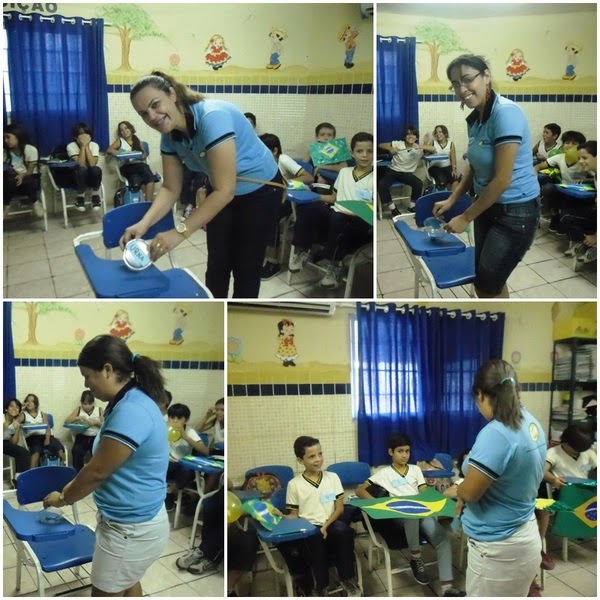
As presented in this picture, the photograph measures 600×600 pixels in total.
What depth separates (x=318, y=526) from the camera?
242 centimetres

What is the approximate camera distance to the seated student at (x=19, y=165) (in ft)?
6.77

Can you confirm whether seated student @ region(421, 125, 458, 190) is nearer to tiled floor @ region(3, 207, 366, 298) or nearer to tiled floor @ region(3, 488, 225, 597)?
tiled floor @ region(3, 207, 366, 298)

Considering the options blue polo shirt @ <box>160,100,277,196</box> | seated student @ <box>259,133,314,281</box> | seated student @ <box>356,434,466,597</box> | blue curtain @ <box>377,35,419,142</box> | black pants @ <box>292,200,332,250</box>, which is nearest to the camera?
blue polo shirt @ <box>160,100,277,196</box>

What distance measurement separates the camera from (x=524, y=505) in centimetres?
170

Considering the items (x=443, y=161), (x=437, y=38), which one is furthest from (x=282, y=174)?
(x=437, y=38)

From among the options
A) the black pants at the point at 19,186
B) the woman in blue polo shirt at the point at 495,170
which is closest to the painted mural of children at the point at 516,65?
the woman in blue polo shirt at the point at 495,170

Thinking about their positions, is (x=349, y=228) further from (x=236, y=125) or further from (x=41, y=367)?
(x=41, y=367)

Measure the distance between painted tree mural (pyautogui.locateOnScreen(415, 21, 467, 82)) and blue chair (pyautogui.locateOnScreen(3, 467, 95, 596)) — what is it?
202cm

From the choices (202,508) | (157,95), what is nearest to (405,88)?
(157,95)

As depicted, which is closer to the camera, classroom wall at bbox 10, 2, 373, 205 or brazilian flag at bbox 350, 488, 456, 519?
classroom wall at bbox 10, 2, 373, 205

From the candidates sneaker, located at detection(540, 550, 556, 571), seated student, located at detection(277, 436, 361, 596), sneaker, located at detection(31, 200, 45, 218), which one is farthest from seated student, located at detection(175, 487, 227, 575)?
sneaker, located at detection(31, 200, 45, 218)

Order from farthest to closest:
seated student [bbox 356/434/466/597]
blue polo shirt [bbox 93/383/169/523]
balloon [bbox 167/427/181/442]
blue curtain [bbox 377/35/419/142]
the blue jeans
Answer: balloon [bbox 167/427/181/442], seated student [bbox 356/434/466/597], blue curtain [bbox 377/35/419/142], the blue jeans, blue polo shirt [bbox 93/383/169/523]

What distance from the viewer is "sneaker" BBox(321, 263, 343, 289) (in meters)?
2.21

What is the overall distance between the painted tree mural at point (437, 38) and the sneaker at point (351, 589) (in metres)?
1.96
